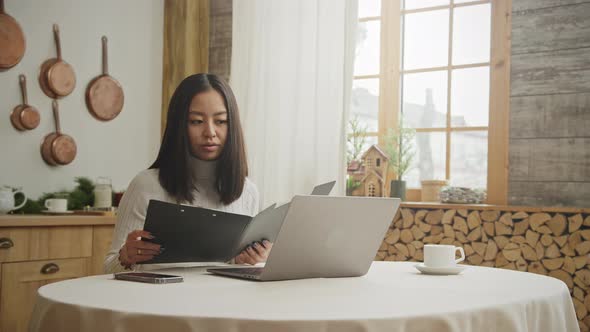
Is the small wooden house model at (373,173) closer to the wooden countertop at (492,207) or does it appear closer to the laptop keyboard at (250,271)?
the wooden countertop at (492,207)

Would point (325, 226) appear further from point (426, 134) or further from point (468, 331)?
point (426, 134)

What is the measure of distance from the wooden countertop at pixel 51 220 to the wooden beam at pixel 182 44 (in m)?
1.22

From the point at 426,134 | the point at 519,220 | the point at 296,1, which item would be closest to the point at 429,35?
the point at 426,134

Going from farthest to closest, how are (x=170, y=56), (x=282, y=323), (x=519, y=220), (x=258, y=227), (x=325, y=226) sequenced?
(x=170, y=56) → (x=519, y=220) → (x=258, y=227) → (x=325, y=226) → (x=282, y=323)

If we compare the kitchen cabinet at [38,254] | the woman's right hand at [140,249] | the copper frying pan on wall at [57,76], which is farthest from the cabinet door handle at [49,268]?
the woman's right hand at [140,249]

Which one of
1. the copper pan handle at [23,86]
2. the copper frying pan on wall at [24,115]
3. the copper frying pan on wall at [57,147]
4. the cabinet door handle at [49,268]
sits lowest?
the cabinet door handle at [49,268]

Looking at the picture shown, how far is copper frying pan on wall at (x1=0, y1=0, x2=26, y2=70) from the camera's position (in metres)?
3.03

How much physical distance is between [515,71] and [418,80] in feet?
2.07

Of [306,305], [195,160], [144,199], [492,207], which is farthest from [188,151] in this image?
[492,207]

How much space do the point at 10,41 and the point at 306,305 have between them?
260cm

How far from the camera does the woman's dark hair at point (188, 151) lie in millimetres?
1893

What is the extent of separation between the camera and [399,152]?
138 inches

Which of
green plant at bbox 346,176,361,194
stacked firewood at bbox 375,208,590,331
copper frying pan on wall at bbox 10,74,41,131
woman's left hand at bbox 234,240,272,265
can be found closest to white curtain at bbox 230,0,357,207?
green plant at bbox 346,176,361,194

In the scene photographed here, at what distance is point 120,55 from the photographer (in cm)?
378
